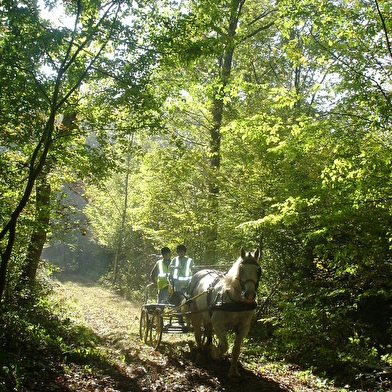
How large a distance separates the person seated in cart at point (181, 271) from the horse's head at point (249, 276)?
3.46 m

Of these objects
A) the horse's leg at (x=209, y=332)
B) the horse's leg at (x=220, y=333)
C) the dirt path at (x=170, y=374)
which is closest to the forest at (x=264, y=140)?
the dirt path at (x=170, y=374)

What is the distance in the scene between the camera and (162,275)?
377 inches

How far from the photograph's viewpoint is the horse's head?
5.80 meters

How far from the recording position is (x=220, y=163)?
13.8 meters

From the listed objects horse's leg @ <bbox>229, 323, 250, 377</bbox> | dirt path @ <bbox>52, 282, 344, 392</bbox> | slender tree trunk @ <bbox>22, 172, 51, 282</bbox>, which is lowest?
dirt path @ <bbox>52, 282, 344, 392</bbox>

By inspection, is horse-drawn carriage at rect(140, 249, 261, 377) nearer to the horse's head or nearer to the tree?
the horse's head

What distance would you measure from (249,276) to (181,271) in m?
3.79

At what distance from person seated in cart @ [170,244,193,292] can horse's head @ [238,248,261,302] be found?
3.46m

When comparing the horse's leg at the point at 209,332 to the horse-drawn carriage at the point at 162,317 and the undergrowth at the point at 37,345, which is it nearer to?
the horse-drawn carriage at the point at 162,317

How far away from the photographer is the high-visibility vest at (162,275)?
31.2ft

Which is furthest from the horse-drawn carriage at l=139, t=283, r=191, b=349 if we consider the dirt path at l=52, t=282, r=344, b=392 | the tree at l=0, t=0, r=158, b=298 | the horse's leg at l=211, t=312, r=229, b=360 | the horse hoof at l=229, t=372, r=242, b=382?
the tree at l=0, t=0, r=158, b=298

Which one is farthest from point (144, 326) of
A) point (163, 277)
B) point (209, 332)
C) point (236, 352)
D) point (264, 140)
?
point (264, 140)

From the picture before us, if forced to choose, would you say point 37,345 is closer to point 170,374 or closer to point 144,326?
point 170,374

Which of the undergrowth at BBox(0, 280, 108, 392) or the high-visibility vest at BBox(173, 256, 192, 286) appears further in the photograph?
the high-visibility vest at BBox(173, 256, 192, 286)
